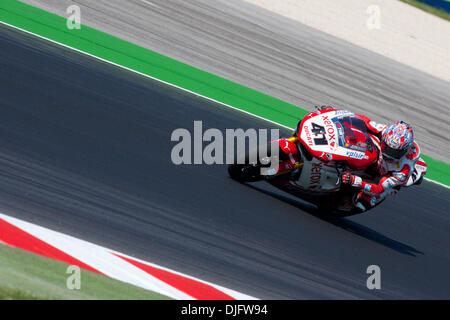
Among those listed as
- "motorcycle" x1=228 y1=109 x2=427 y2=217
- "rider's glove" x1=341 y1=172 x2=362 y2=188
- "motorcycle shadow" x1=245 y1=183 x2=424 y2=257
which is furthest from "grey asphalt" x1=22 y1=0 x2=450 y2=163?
"rider's glove" x1=341 y1=172 x2=362 y2=188

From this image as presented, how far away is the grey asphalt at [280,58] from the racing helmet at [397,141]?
219 inches

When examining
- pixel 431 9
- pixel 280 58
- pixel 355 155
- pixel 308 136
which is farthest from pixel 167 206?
pixel 431 9

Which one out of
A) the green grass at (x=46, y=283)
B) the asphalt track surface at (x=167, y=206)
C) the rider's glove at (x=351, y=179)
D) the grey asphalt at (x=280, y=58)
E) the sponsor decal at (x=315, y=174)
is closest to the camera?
the green grass at (x=46, y=283)

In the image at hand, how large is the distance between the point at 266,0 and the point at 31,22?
8.47 metres

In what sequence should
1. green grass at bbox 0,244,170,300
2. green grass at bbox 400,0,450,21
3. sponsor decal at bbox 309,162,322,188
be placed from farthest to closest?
green grass at bbox 400,0,450,21 < sponsor decal at bbox 309,162,322,188 < green grass at bbox 0,244,170,300

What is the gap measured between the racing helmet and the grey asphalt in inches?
219

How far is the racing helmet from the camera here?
27.9ft

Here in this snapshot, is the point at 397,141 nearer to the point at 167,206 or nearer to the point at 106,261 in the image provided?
the point at 167,206

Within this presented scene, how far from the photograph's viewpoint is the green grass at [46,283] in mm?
4918

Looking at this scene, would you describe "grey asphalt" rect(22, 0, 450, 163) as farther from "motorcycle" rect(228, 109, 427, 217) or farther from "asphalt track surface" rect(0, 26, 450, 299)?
"motorcycle" rect(228, 109, 427, 217)

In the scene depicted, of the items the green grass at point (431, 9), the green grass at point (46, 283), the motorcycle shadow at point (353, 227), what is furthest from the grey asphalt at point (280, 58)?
the green grass at point (46, 283)

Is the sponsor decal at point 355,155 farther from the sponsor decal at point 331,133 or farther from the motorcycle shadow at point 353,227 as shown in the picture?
the motorcycle shadow at point 353,227

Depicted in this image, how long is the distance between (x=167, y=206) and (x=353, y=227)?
2609 mm
